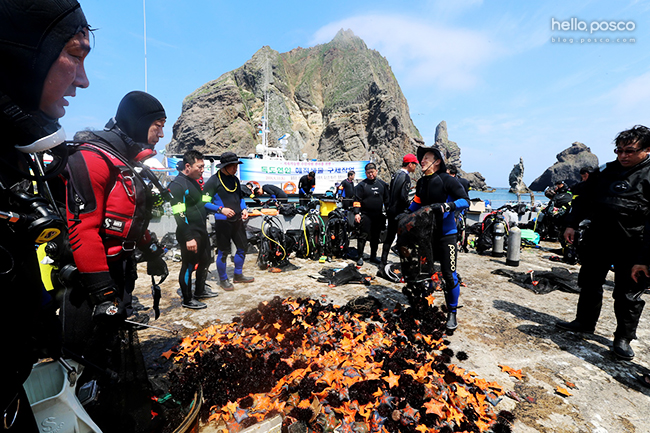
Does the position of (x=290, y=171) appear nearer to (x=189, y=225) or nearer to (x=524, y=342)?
(x=189, y=225)

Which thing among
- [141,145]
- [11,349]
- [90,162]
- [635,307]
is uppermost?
[141,145]

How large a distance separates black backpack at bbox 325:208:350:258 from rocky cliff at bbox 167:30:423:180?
154ft

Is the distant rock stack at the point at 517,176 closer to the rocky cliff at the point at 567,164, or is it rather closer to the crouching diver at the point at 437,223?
the rocky cliff at the point at 567,164

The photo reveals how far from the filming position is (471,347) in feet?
11.6

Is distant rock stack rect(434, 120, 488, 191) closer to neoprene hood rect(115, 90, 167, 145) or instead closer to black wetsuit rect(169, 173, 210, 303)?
black wetsuit rect(169, 173, 210, 303)

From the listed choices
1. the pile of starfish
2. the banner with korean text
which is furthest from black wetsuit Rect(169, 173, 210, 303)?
the banner with korean text

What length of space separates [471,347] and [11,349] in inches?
163

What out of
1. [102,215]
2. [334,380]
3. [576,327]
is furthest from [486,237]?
[102,215]

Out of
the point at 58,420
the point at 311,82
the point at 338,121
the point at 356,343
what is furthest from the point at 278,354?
the point at 311,82

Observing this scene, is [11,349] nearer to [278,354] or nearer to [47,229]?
[47,229]

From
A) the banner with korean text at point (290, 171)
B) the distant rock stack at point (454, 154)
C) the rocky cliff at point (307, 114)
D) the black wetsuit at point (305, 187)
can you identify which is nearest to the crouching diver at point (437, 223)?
the black wetsuit at point (305, 187)

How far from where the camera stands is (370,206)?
734 cm

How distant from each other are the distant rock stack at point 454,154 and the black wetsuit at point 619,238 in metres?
48.7

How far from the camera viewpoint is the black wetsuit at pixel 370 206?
24.1 feet
